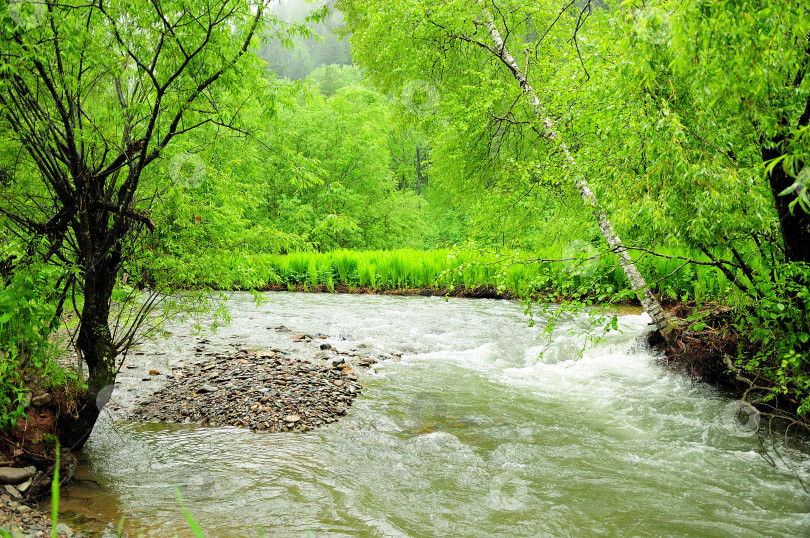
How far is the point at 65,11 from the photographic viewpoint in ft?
9.69

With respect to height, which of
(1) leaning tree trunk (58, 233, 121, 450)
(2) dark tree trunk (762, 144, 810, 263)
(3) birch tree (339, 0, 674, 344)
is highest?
(3) birch tree (339, 0, 674, 344)

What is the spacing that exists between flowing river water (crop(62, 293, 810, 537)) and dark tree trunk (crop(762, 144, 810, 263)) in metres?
1.58

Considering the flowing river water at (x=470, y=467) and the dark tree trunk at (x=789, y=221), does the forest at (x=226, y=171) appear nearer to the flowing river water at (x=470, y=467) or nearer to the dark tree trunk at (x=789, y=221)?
the dark tree trunk at (x=789, y=221)

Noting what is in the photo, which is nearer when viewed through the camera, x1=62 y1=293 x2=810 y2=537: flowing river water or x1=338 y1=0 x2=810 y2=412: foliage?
x1=338 y1=0 x2=810 y2=412: foliage

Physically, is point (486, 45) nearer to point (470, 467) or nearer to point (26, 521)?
point (470, 467)

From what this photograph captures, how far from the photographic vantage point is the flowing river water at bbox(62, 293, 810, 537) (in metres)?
2.95

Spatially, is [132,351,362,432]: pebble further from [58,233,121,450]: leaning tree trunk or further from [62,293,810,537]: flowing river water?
[58,233,121,450]: leaning tree trunk

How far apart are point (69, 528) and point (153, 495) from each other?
52 cm

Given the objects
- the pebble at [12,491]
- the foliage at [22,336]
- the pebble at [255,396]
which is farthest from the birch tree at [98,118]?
the pebble at [255,396]

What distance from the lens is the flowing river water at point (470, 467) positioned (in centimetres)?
295

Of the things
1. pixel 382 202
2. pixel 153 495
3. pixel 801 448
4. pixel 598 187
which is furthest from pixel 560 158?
pixel 382 202

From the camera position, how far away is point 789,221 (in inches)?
143

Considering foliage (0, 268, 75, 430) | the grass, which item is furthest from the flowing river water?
the grass

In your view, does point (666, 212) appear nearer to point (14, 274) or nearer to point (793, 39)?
point (793, 39)
